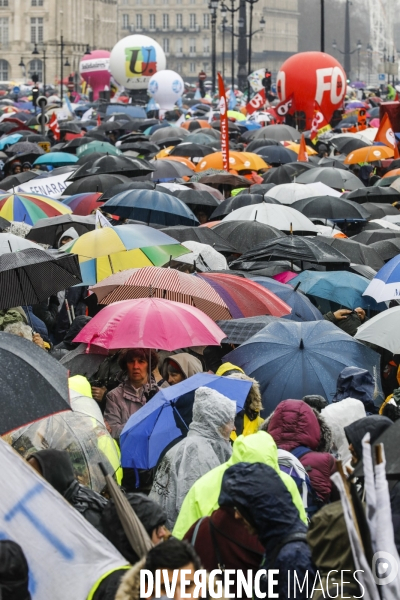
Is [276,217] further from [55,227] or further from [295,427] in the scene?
[295,427]

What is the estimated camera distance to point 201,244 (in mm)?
8883

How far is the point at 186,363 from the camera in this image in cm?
627

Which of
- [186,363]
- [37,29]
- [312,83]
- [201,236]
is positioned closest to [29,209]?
[201,236]

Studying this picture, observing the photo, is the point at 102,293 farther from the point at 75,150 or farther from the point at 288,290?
the point at 75,150

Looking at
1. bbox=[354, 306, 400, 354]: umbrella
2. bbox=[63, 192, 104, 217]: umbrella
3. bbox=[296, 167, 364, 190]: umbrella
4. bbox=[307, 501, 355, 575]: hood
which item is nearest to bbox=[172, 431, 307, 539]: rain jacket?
bbox=[307, 501, 355, 575]: hood

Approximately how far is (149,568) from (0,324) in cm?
374

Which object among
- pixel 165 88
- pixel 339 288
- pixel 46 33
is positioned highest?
pixel 46 33

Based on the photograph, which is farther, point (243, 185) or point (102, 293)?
point (243, 185)

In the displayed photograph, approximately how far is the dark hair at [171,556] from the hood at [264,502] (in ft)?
1.13

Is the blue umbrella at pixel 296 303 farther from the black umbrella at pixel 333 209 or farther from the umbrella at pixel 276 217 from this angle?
the black umbrella at pixel 333 209

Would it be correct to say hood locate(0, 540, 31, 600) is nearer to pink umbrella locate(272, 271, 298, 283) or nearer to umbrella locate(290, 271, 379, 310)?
umbrella locate(290, 271, 379, 310)

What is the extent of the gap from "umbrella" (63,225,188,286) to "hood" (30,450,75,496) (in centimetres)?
428

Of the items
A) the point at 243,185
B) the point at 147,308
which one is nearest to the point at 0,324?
the point at 147,308

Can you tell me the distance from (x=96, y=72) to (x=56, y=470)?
159ft
